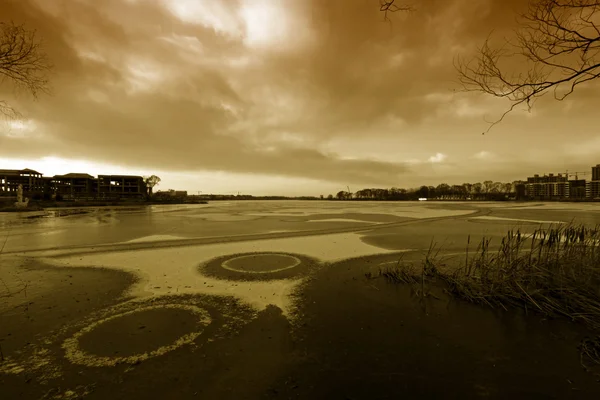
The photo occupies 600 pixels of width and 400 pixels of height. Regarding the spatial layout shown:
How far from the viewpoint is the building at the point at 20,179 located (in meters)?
98.2

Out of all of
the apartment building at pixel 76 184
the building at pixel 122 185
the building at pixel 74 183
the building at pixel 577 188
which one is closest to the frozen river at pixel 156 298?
the apartment building at pixel 76 184

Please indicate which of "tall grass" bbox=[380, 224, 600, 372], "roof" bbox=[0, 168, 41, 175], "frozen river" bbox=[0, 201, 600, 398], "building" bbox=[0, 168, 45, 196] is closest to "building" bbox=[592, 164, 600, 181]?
"frozen river" bbox=[0, 201, 600, 398]

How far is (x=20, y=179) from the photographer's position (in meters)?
101

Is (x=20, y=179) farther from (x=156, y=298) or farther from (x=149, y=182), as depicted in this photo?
(x=156, y=298)

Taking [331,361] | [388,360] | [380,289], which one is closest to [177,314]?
[331,361]

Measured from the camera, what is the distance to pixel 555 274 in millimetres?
6613

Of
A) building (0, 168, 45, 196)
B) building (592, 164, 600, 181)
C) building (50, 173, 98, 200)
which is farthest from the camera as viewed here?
building (592, 164, 600, 181)

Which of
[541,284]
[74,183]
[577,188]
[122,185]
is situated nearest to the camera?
[541,284]

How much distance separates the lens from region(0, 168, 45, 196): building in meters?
98.2

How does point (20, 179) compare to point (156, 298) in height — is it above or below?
above

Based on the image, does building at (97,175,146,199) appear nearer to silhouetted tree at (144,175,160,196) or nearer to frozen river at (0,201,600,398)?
silhouetted tree at (144,175,160,196)

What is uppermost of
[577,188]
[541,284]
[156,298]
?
[577,188]

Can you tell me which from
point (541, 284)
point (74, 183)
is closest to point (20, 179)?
point (74, 183)

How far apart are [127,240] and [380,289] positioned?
540 inches
